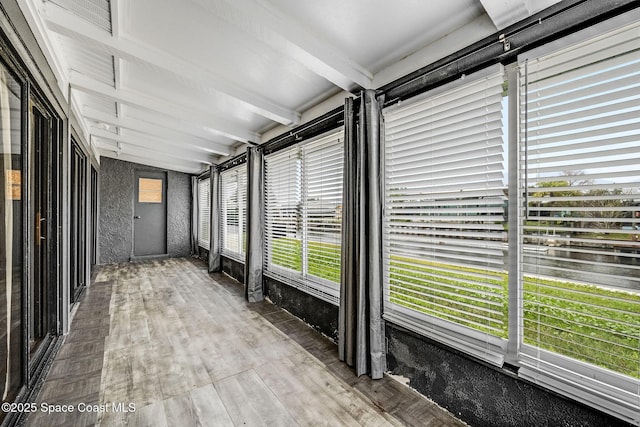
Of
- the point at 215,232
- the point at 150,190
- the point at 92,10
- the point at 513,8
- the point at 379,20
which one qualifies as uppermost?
the point at 92,10

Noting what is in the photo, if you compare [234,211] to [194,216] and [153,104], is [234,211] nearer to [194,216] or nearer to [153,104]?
[153,104]

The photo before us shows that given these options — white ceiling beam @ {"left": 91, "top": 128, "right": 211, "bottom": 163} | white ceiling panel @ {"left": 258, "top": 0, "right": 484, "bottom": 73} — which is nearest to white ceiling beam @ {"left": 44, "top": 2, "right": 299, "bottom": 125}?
white ceiling panel @ {"left": 258, "top": 0, "right": 484, "bottom": 73}

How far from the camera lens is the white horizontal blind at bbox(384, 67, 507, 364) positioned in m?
1.58

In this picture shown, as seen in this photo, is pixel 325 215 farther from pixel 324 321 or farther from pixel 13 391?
pixel 13 391

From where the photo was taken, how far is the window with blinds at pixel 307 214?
8.98 ft

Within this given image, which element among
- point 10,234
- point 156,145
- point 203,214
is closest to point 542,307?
point 10,234

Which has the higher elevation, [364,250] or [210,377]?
[364,250]

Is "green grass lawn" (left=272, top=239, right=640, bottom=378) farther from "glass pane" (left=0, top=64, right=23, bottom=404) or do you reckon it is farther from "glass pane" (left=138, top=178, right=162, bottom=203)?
"glass pane" (left=138, top=178, right=162, bottom=203)

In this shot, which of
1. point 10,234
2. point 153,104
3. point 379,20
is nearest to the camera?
point 10,234

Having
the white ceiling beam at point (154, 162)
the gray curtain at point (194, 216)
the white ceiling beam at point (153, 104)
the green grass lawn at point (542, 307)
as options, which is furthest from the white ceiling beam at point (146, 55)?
the gray curtain at point (194, 216)

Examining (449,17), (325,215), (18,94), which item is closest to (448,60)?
(449,17)

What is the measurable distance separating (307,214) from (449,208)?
5.45 feet

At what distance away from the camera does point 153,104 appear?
304 centimetres

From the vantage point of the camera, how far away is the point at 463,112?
67.0 inches
